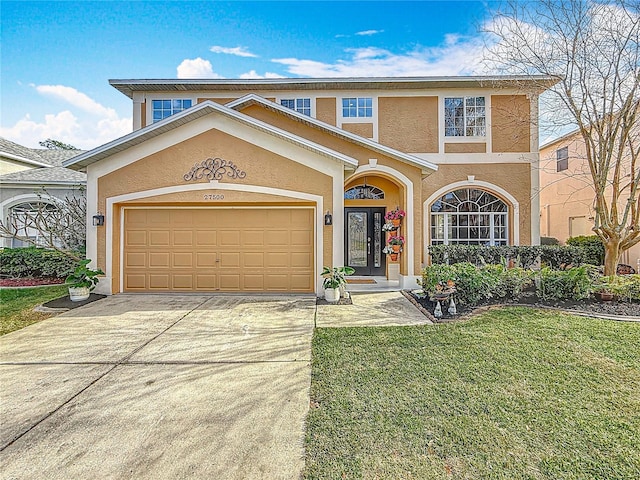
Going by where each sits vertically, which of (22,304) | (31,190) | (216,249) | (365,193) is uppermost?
(31,190)

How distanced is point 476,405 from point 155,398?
11.1 ft

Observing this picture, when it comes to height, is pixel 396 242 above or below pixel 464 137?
below

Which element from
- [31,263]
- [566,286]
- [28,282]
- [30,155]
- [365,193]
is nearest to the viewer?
[566,286]

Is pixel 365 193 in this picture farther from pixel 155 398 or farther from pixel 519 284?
pixel 155 398

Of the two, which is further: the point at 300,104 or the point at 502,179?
the point at 300,104

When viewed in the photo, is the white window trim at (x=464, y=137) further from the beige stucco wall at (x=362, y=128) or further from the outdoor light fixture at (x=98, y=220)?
the outdoor light fixture at (x=98, y=220)

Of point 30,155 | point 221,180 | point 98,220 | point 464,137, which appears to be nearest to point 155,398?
point 221,180

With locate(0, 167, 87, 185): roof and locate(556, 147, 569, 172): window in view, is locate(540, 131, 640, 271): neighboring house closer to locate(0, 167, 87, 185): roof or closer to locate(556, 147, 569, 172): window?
locate(556, 147, 569, 172): window

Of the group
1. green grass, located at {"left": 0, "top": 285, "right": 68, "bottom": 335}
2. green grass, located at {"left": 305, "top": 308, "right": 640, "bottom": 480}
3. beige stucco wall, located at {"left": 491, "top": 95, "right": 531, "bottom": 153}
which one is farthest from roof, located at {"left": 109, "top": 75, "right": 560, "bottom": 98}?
green grass, located at {"left": 305, "top": 308, "right": 640, "bottom": 480}

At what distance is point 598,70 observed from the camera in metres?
9.47

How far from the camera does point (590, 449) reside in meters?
2.84

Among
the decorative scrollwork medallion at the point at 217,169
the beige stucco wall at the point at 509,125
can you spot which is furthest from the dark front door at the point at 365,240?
the beige stucco wall at the point at 509,125

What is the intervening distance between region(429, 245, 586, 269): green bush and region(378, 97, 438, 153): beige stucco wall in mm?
3882

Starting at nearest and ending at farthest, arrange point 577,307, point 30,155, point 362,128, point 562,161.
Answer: point 577,307, point 362,128, point 562,161, point 30,155
